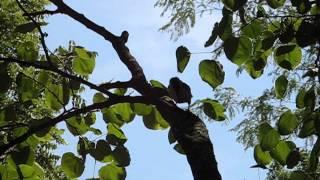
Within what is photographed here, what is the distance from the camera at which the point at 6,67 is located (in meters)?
1.27

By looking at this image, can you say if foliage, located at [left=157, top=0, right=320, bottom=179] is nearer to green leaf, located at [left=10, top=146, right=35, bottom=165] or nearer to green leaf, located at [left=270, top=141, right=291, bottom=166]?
green leaf, located at [left=270, top=141, right=291, bottom=166]

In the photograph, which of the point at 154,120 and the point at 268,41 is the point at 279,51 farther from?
the point at 154,120

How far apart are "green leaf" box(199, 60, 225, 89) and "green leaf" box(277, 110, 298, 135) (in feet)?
0.60

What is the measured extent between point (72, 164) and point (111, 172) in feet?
0.31

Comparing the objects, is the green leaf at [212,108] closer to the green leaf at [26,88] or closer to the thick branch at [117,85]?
the thick branch at [117,85]

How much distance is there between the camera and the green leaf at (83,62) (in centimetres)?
138

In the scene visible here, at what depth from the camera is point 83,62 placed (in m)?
1.38

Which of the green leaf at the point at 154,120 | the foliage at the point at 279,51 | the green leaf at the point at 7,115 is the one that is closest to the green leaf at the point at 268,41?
the foliage at the point at 279,51

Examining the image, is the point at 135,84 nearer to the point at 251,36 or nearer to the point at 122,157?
the point at 122,157

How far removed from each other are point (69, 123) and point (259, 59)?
495 millimetres

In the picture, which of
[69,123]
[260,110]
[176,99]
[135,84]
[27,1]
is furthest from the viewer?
[27,1]

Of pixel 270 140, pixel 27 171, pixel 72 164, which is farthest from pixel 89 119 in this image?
pixel 270 140

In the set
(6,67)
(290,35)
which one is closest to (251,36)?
(290,35)

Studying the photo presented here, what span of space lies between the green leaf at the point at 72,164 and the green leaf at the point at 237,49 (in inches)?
18.6
